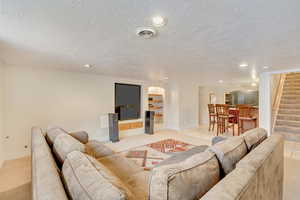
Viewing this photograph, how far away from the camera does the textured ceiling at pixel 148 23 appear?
1185mm

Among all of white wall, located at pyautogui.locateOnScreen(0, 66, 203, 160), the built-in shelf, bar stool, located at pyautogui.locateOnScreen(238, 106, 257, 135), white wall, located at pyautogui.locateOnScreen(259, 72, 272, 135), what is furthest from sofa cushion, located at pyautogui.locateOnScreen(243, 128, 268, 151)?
the built-in shelf

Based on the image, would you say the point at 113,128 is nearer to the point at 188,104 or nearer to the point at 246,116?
the point at 188,104

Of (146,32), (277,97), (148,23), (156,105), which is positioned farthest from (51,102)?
(277,97)

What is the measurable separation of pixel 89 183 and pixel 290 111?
6404mm

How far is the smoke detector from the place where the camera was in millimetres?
1590

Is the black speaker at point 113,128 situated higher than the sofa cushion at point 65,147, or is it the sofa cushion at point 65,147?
the sofa cushion at point 65,147

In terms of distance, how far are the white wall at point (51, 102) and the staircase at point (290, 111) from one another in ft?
17.9

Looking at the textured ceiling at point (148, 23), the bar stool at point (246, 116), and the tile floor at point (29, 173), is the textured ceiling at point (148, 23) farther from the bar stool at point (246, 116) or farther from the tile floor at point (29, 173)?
the bar stool at point (246, 116)

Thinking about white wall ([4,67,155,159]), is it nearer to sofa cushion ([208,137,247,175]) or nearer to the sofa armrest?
the sofa armrest

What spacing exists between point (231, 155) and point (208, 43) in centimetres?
144

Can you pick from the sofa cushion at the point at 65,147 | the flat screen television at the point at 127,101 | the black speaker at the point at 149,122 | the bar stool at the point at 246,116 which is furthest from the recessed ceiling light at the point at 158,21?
the bar stool at the point at 246,116

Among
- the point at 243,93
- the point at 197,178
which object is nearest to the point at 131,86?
the point at 197,178

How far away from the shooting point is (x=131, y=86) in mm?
5348

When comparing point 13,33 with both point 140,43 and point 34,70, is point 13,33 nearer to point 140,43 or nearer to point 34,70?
point 140,43
